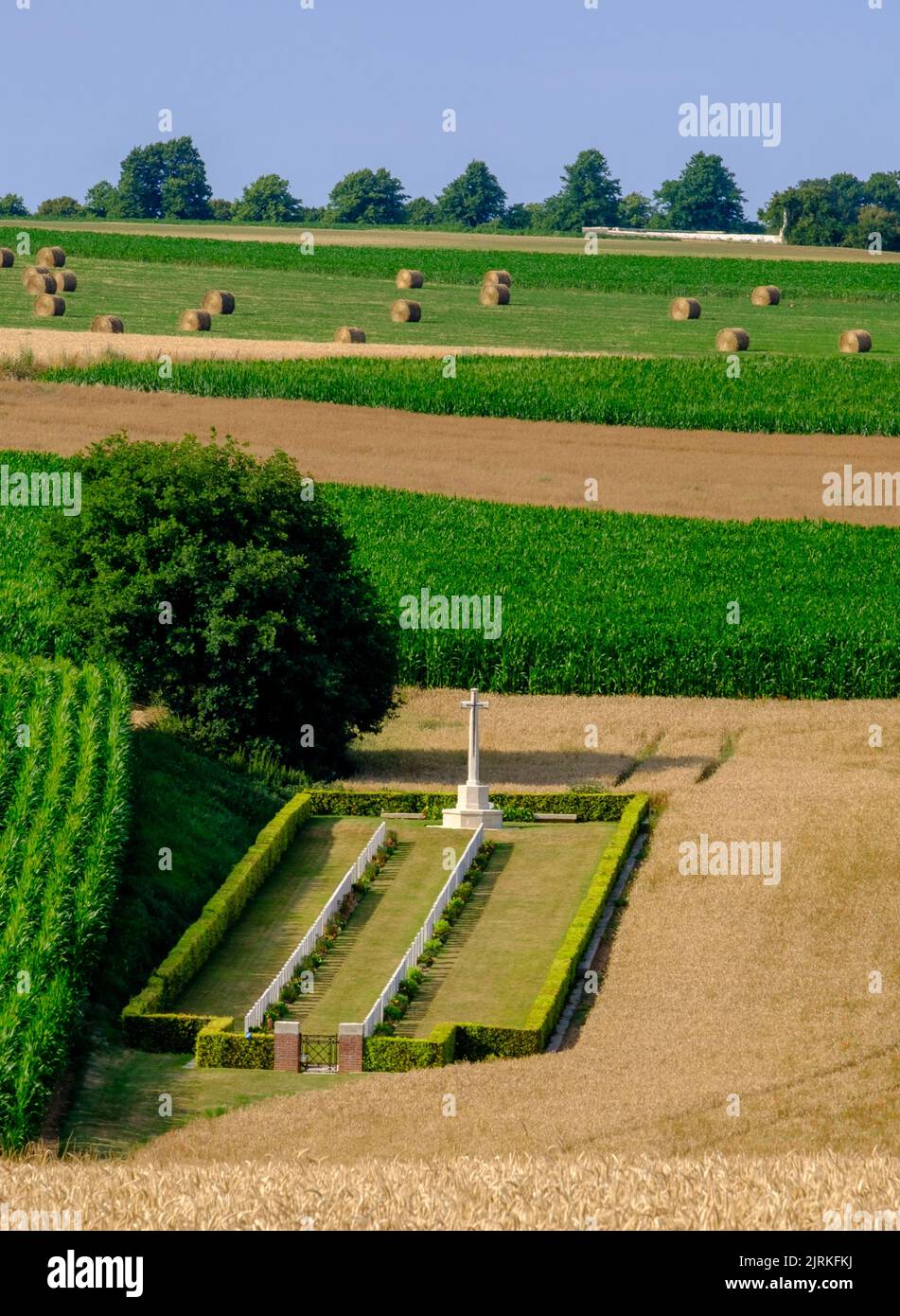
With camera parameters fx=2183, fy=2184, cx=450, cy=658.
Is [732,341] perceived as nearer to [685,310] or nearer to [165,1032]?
[685,310]

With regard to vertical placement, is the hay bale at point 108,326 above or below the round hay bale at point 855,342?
above

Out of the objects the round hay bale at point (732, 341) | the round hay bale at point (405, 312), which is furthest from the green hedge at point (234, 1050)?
the round hay bale at point (405, 312)

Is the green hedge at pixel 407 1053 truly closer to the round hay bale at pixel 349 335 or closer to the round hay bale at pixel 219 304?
the round hay bale at pixel 349 335

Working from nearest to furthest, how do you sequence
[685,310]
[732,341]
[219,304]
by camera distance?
[732,341]
[219,304]
[685,310]

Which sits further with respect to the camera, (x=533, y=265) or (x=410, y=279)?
(x=533, y=265)

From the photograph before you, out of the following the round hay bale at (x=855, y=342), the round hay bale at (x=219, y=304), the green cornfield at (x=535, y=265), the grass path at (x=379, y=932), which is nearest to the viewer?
the grass path at (x=379, y=932)

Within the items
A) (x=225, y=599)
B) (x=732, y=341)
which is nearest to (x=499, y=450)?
(x=732, y=341)

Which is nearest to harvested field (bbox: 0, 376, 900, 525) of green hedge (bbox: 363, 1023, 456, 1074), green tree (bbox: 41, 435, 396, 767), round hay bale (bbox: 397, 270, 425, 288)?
green tree (bbox: 41, 435, 396, 767)
